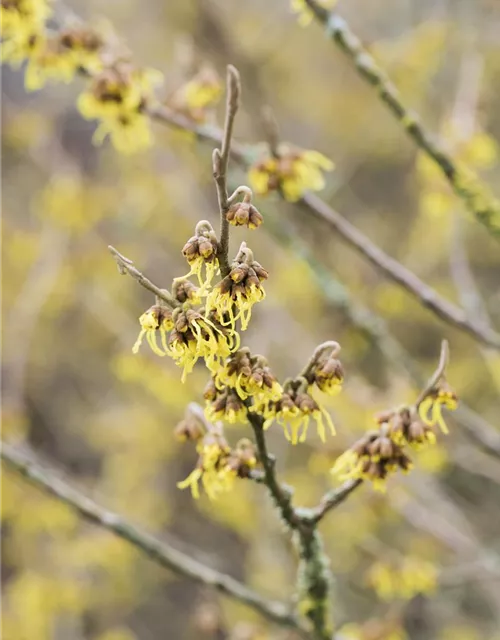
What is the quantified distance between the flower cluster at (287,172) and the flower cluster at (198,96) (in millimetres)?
349

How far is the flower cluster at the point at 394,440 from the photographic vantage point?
96 centimetres

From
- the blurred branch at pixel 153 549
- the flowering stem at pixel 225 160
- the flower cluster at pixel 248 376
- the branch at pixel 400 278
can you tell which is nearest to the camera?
the flowering stem at pixel 225 160

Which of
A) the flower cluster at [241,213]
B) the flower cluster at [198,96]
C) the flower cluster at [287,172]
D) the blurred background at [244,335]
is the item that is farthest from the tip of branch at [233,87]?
the blurred background at [244,335]

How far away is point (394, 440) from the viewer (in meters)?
0.97

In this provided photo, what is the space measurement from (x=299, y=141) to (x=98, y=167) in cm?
217

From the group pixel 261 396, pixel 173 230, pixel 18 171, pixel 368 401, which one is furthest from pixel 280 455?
pixel 18 171

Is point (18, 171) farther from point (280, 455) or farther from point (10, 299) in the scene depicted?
point (280, 455)

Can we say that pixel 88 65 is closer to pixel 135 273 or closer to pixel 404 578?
pixel 135 273

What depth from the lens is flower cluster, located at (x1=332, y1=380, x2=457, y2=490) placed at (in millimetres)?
960

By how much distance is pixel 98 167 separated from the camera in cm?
637

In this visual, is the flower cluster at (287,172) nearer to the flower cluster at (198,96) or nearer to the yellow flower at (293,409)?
the flower cluster at (198,96)

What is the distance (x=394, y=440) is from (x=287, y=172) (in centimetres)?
85

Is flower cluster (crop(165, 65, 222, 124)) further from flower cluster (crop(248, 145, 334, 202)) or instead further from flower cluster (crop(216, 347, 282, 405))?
flower cluster (crop(216, 347, 282, 405))

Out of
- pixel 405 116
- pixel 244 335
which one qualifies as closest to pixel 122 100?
pixel 405 116
